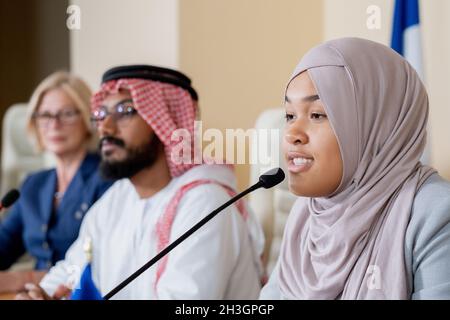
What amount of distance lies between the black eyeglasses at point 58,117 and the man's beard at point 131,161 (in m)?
0.75

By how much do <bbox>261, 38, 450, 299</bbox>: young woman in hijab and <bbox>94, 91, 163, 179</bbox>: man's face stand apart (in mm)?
530

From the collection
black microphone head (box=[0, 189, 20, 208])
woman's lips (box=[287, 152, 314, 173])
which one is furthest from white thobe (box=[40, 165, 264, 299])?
woman's lips (box=[287, 152, 314, 173])

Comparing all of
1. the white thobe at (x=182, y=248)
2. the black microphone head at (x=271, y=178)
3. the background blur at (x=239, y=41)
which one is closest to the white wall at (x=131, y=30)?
the background blur at (x=239, y=41)

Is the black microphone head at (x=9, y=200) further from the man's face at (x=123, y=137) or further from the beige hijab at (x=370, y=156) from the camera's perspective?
the beige hijab at (x=370, y=156)

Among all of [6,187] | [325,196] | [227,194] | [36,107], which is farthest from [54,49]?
[325,196]

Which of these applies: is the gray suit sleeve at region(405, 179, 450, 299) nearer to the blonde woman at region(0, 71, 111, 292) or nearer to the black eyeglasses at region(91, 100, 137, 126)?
the black eyeglasses at region(91, 100, 137, 126)

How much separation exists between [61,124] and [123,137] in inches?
32.6

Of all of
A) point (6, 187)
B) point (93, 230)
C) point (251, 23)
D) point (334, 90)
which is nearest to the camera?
point (334, 90)

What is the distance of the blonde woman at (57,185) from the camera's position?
2.04 meters

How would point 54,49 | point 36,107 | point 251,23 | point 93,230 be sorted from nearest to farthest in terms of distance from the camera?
point 251,23 → point 93,230 → point 36,107 → point 54,49

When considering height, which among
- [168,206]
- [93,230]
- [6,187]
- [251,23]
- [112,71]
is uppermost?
[251,23]

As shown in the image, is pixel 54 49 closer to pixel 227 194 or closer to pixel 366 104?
pixel 227 194
